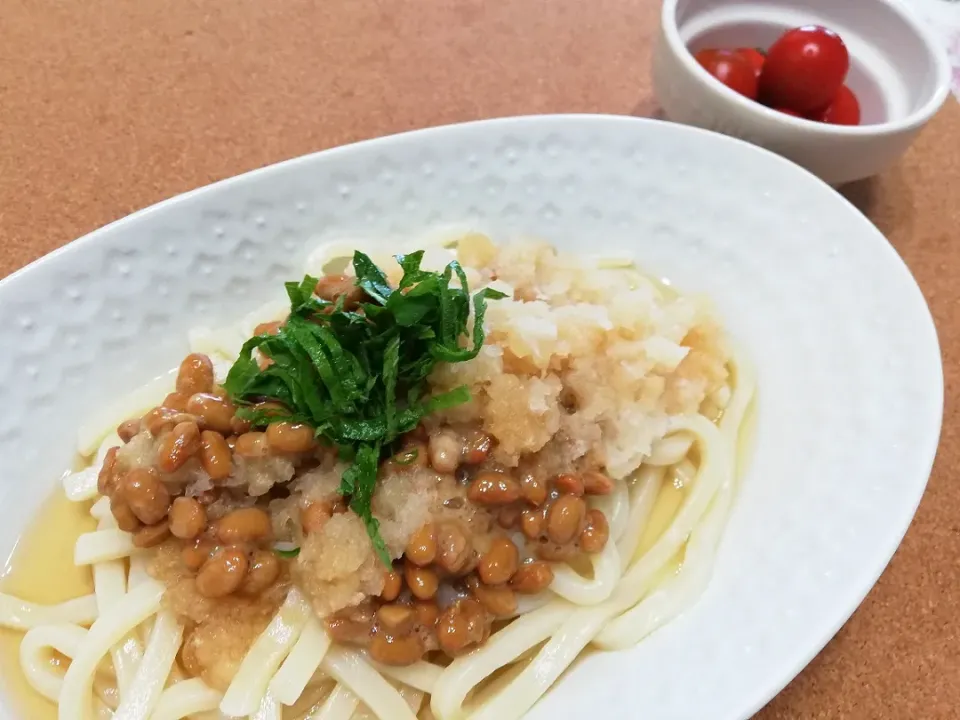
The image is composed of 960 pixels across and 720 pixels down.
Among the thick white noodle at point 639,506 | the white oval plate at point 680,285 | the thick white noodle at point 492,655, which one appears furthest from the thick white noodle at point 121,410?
the thick white noodle at point 639,506

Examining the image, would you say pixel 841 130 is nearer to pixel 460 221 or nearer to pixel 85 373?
pixel 460 221

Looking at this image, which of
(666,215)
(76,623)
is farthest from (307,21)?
(76,623)

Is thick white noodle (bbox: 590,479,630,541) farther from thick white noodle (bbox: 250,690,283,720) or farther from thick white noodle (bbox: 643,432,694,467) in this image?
thick white noodle (bbox: 250,690,283,720)

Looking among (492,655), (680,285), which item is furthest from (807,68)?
(492,655)

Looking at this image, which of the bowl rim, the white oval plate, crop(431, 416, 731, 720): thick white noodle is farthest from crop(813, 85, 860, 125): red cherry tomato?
crop(431, 416, 731, 720): thick white noodle

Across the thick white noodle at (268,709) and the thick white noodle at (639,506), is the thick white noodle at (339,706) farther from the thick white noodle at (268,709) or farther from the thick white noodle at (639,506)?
the thick white noodle at (639,506)
